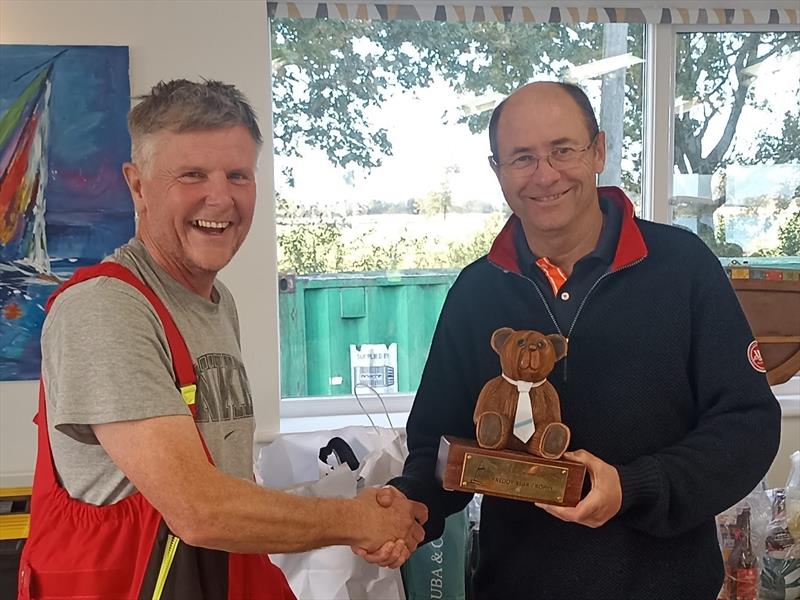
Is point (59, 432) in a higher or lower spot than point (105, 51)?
lower

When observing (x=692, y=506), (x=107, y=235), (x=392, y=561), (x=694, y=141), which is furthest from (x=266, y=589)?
(x=694, y=141)

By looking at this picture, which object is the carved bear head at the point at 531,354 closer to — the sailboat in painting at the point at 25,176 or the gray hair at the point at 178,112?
the gray hair at the point at 178,112

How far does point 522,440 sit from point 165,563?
511 mm

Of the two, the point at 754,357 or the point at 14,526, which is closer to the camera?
the point at 754,357

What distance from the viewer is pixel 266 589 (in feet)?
3.67

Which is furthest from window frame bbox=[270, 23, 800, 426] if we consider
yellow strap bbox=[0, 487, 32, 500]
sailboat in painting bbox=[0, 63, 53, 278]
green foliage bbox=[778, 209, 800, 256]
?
sailboat in painting bbox=[0, 63, 53, 278]

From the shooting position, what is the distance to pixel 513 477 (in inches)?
42.9

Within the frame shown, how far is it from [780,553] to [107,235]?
208 centimetres

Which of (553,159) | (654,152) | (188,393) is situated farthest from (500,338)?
(654,152)

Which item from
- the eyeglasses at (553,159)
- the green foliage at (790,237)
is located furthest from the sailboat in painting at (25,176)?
the green foliage at (790,237)

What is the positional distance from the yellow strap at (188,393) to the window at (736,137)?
86.0 inches

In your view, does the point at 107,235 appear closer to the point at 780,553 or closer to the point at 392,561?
the point at 392,561

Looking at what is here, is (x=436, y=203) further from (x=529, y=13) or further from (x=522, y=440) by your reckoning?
(x=522, y=440)

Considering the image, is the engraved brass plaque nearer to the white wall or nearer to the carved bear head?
the carved bear head
